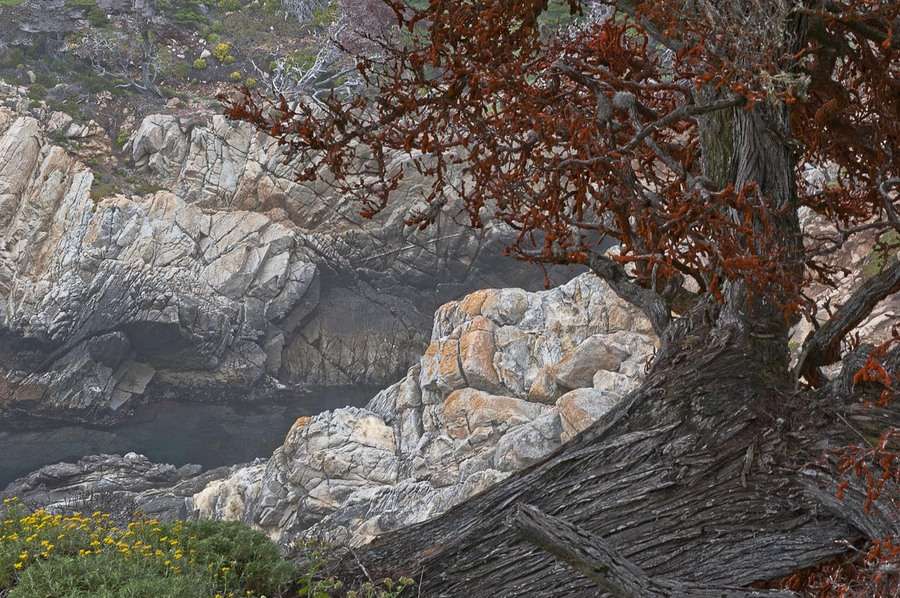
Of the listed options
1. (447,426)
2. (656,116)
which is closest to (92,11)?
(447,426)

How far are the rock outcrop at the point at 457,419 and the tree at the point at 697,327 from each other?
12117mm

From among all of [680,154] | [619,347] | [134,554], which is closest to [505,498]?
[134,554]

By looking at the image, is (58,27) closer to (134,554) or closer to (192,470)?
(192,470)

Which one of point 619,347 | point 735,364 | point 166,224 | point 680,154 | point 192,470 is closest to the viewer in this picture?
point 735,364

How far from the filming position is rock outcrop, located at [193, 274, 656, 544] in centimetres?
1764

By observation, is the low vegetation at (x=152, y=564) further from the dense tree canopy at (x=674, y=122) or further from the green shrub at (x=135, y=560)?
the dense tree canopy at (x=674, y=122)

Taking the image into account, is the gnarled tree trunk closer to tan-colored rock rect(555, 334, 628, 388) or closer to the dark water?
tan-colored rock rect(555, 334, 628, 388)

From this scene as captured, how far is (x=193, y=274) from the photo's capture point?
31906mm

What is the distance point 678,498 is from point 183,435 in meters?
26.8

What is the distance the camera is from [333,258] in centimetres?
3353

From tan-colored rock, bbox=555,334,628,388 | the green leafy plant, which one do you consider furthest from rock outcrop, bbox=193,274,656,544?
the green leafy plant

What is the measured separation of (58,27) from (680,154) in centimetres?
4318

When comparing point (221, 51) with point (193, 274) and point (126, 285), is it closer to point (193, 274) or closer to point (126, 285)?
point (193, 274)

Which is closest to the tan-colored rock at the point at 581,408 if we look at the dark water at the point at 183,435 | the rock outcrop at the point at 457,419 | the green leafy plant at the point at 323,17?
the rock outcrop at the point at 457,419
